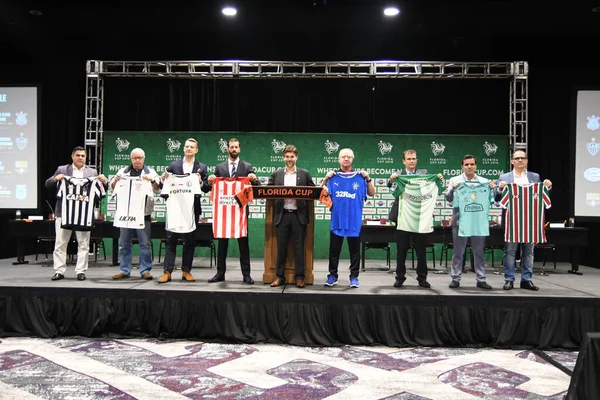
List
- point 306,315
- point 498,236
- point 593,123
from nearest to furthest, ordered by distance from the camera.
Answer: point 306,315
point 498,236
point 593,123

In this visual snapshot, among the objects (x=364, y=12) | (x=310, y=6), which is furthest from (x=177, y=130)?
(x=364, y=12)

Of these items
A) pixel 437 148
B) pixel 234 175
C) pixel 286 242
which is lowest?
pixel 286 242

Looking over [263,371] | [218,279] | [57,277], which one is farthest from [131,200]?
[263,371]

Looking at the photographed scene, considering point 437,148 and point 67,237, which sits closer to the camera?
point 67,237

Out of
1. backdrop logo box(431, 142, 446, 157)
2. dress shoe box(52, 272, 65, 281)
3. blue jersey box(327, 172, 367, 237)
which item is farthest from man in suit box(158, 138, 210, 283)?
backdrop logo box(431, 142, 446, 157)

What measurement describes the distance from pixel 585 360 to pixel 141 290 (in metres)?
3.96

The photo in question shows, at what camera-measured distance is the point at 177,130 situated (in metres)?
10.0

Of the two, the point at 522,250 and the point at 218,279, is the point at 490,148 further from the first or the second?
the point at 218,279

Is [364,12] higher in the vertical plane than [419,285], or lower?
higher

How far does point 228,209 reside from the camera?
215 inches

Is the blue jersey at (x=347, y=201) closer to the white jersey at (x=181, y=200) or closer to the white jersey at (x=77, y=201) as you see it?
the white jersey at (x=181, y=200)

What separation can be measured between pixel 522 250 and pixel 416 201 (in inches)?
56.0

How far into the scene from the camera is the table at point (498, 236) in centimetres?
761

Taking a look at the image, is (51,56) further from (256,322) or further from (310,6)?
(256,322)
